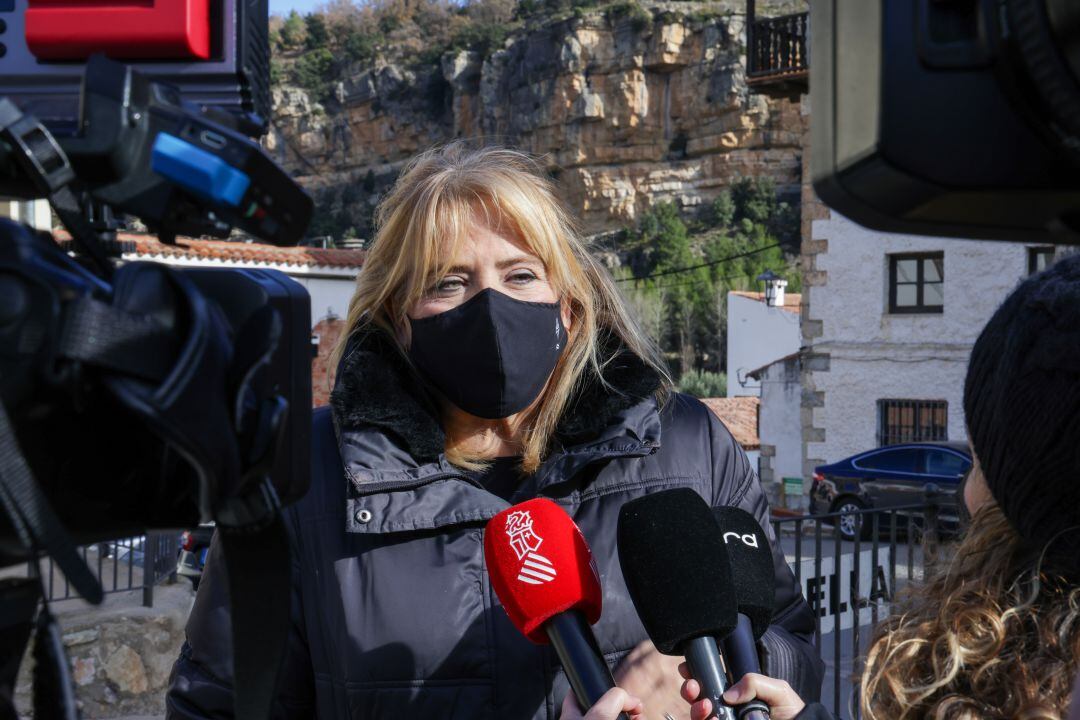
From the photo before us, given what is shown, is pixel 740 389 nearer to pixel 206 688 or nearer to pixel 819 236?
pixel 819 236

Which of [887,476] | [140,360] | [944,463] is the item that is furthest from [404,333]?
[887,476]

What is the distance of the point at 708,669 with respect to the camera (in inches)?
58.6

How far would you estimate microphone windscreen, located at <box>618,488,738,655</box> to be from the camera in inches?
59.9

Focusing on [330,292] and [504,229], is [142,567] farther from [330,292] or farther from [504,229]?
[330,292]

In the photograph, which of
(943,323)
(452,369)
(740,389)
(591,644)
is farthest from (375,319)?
(740,389)

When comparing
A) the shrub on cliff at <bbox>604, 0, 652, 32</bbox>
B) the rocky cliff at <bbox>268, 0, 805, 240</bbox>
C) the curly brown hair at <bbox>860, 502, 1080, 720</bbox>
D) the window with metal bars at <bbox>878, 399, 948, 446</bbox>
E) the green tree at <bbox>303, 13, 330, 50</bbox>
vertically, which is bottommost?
the window with metal bars at <bbox>878, 399, 948, 446</bbox>

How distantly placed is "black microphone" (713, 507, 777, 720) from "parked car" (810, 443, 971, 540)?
13.8 m

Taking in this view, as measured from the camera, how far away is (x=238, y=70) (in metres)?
1.48

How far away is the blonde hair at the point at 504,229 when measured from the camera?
2.18m

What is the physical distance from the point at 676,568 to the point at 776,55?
20.9m

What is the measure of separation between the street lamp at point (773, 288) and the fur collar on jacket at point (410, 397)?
28.8 metres

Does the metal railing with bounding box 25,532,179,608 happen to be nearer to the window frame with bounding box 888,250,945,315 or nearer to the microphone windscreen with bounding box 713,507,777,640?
the microphone windscreen with bounding box 713,507,777,640

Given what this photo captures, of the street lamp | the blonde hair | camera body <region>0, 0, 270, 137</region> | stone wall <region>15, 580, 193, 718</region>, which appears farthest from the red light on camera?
the street lamp

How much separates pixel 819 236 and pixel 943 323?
8.52ft
